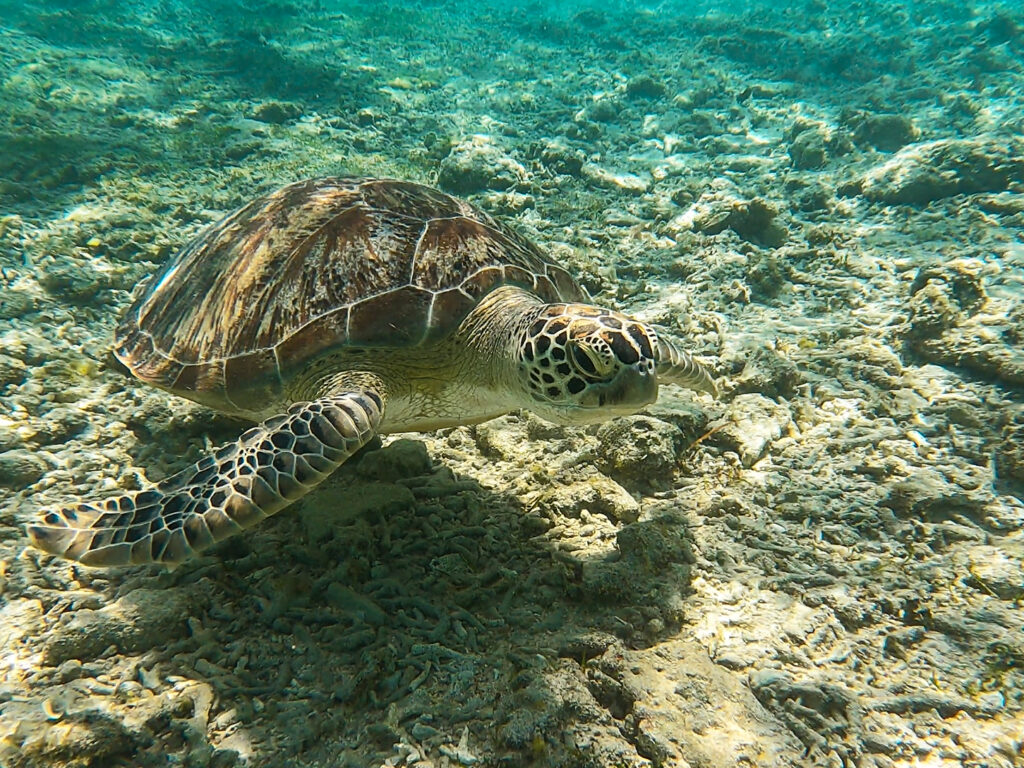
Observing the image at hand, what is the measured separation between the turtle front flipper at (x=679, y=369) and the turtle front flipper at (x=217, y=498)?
141 centimetres

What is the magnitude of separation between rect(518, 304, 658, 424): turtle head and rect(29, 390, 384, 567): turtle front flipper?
2.46 feet

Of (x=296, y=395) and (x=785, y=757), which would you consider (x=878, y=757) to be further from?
(x=296, y=395)

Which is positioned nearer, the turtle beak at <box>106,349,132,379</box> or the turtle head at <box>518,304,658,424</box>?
the turtle head at <box>518,304,658,424</box>

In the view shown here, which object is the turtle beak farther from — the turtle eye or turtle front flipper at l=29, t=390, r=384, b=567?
the turtle eye

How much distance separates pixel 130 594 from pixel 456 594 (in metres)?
1.19

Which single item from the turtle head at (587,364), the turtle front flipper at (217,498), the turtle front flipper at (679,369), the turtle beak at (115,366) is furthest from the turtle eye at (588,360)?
the turtle beak at (115,366)

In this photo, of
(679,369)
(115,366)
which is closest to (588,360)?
(679,369)

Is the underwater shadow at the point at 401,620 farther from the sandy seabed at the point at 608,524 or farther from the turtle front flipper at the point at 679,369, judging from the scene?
the turtle front flipper at the point at 679,369

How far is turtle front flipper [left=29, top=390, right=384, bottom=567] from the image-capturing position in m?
1.73

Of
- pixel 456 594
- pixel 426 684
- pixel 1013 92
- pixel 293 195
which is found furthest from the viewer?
pixel 1013 92

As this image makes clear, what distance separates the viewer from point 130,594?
184 cm

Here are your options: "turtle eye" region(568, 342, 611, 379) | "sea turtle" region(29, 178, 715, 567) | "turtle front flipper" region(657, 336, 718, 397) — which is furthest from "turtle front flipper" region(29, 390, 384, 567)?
"turtle front flipper" region(657, 336, 718, 397)

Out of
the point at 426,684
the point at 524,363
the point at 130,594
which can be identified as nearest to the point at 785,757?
the point at 426,684

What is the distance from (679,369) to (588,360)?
0.85 metres
